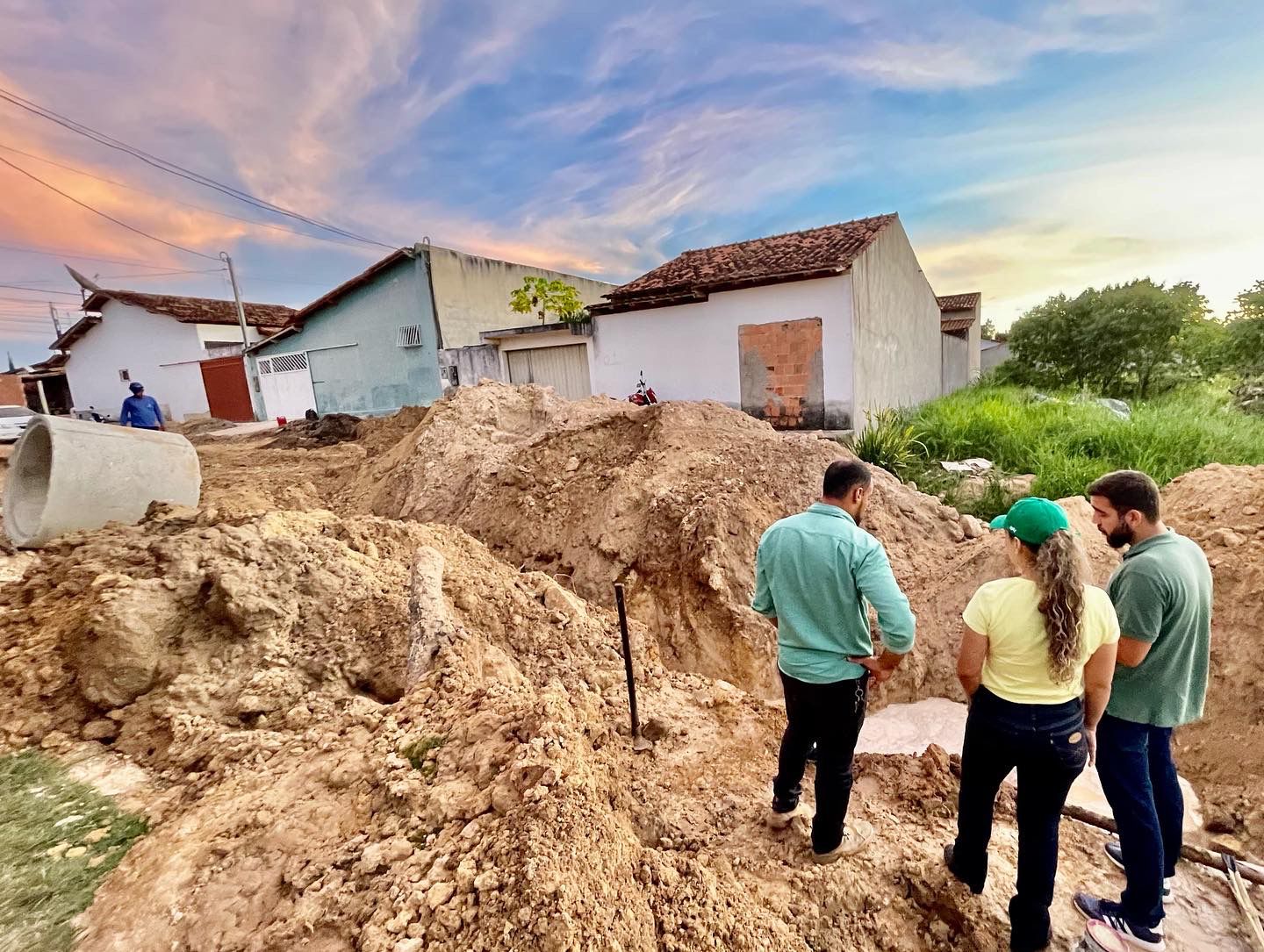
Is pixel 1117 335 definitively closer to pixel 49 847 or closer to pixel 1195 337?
pixel 1195 337

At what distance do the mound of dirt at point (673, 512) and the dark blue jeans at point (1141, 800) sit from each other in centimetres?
220

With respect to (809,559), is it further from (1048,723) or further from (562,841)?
(562,841)

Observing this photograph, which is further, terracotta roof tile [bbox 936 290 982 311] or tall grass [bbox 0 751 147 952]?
terracotta roof tile [bbox 936 290 982 311]

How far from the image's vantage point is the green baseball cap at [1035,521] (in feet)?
6.13

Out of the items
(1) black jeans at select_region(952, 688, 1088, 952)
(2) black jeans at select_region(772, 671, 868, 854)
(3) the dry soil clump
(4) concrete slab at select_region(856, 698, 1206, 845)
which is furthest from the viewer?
(3) the dry soil clump

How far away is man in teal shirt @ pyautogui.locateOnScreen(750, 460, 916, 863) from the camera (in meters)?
2.23

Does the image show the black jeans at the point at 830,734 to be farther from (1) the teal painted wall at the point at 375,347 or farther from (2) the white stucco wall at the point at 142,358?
(2) the white stucco wall at the point at 142,358

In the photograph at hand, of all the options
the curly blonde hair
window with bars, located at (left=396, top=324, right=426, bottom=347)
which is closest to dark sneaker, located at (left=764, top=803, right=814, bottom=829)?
the curly blonde hair

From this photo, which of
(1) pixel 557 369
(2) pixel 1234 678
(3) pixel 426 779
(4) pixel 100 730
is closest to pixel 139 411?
(4) pixel 100 730

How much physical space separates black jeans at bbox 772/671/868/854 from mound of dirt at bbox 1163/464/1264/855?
6.67ft

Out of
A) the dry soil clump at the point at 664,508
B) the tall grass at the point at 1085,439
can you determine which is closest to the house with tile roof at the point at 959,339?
the tall grass at the point at 1085,439

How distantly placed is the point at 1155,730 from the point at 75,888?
4038mm

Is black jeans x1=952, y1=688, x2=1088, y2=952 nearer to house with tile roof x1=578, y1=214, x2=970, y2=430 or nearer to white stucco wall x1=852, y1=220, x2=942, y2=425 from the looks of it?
house with tile roof x1=578, y1=214, x2=970, y2=430

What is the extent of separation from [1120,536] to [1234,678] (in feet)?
7.72
